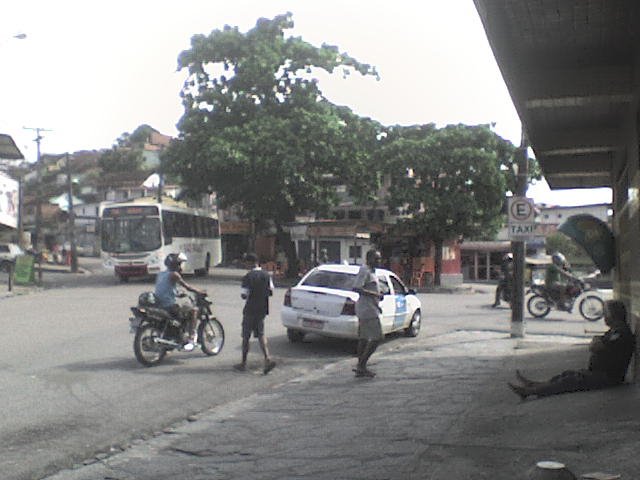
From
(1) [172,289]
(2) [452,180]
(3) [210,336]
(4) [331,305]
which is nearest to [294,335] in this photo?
(4) [331,305]

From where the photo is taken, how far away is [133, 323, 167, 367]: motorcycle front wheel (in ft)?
35.8

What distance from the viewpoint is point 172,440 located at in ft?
23.4

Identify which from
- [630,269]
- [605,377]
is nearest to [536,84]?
[630,269]

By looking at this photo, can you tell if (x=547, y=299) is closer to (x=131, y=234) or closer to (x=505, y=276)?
(x=505, y=276)

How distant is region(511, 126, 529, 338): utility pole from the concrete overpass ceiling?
0.91 metres

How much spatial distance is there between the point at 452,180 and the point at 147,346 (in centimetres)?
2507

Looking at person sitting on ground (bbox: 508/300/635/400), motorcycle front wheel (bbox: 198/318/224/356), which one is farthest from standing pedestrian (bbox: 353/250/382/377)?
motorcycle front wheel (bbox: 198/318/224/356)

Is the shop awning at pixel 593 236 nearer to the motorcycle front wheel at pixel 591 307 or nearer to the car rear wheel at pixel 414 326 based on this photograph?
the car rear wheel at pixel 414 326

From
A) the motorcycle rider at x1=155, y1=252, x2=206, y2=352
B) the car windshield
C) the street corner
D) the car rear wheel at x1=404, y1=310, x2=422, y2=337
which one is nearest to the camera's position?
the motorcycle rider at x1=155, y1=252, x2=206, y2=352

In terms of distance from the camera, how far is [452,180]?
3419 cm

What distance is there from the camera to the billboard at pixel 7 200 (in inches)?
1489

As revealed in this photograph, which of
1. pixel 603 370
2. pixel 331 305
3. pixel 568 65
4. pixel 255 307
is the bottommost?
pixel 603 370

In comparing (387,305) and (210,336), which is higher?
(387,305)

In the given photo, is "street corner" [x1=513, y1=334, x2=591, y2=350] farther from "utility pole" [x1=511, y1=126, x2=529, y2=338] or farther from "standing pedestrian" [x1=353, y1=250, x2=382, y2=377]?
"standing pedestrian" [x1=353, y1=250, x2=382, y2=377]
